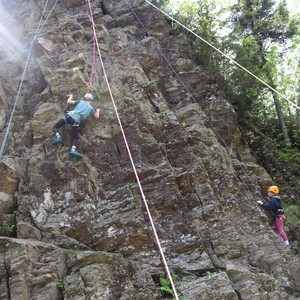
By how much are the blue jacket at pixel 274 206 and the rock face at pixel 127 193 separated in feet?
1.67

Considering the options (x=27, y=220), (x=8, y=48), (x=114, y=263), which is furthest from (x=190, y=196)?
(x=8, y=48)

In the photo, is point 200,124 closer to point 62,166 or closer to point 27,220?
point 62,166

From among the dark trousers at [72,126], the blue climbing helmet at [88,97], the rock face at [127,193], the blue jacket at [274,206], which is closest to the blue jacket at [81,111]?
the dark trousers at [72,126]

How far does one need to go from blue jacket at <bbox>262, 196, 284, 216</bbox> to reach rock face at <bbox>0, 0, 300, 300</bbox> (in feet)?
1.67

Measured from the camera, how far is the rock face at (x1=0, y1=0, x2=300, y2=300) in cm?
628

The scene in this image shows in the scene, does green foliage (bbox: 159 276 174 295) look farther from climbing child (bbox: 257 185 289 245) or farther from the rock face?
climbing child (bbox: 257 185 289 245)

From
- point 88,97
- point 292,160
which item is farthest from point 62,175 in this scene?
point 292,160

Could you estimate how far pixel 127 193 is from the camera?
7.91 m

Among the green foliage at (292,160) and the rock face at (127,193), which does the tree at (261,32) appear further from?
the rock face at (127,193)

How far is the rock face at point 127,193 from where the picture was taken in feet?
20.6

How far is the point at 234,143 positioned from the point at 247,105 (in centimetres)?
378

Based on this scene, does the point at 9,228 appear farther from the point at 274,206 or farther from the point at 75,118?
the point at 274,206

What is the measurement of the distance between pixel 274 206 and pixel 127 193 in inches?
164

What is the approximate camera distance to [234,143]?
1173cm
